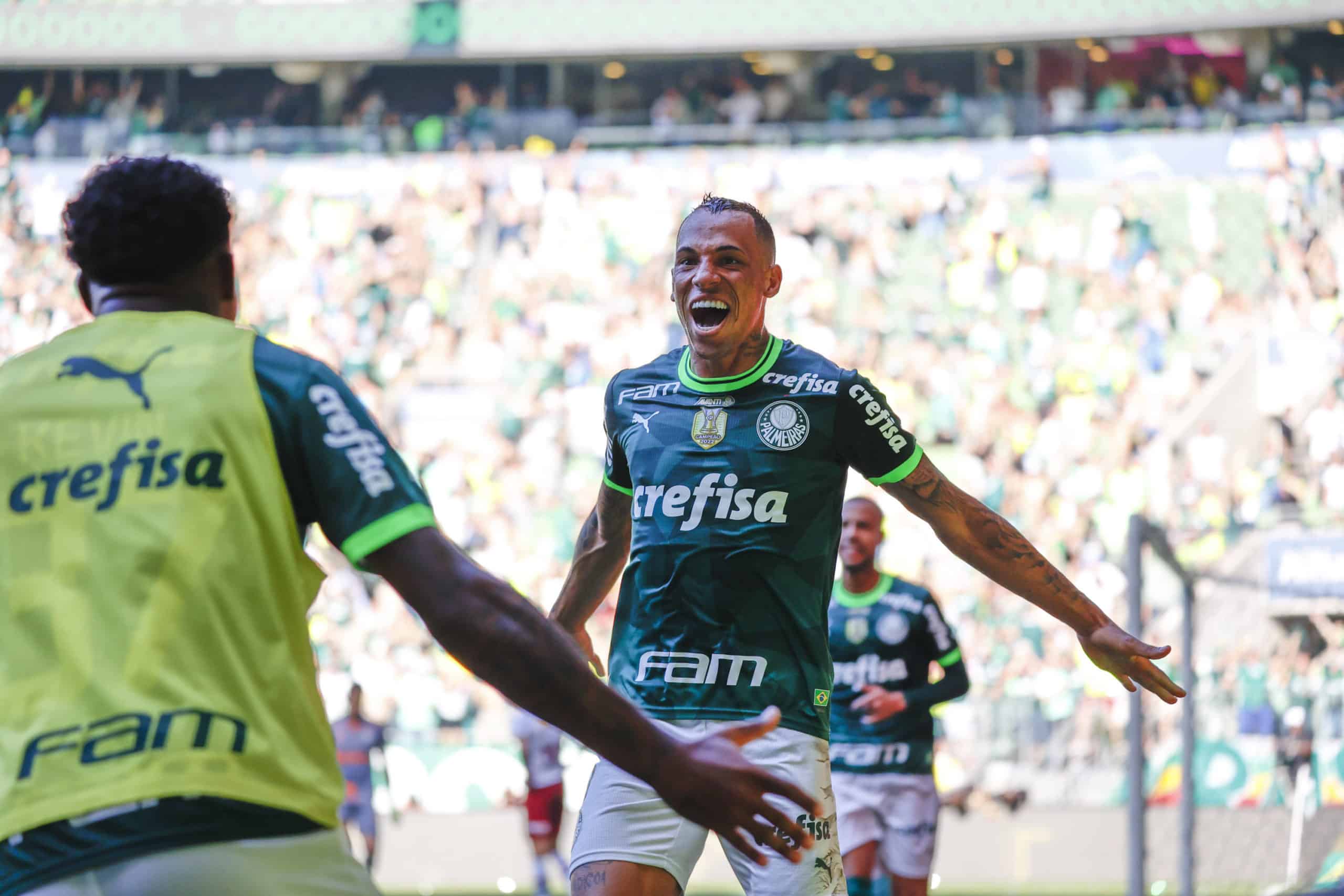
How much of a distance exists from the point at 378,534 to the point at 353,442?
0.14 meters

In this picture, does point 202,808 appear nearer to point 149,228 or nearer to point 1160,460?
point 149,228

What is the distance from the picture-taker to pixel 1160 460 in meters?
19.0

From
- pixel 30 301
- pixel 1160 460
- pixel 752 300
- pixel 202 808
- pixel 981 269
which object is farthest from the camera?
pixel 30 301

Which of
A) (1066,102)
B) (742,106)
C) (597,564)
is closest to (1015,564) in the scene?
(597,564)

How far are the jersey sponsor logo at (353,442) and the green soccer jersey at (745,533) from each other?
2.25 m

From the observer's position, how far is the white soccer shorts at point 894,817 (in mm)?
8141

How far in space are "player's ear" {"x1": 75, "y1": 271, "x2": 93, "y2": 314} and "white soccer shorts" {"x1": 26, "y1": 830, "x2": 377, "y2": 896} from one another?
0.85 meters

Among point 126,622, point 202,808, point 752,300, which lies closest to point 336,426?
point 126,622

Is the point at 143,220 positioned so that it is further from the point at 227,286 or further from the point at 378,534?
the point at 378,534

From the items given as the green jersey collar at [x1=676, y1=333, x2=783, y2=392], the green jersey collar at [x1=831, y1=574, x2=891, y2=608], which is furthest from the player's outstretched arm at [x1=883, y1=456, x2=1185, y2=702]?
the green jersey collar at [x1=831, y1=574, x2=891, y2=608]

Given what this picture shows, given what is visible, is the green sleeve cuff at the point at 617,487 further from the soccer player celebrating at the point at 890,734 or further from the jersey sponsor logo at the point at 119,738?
the soccer player celebrating at the point at 890,734

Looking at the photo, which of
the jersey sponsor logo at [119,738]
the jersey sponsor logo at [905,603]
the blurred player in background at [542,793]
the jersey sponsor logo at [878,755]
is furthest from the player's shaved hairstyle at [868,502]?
the jersey sponsor logo at [119,738]

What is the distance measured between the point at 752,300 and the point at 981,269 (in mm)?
17226

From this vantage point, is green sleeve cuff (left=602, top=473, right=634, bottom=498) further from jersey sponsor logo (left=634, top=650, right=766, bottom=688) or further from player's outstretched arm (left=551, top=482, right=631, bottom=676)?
jersey sponsor logo (left=634, top=650, right=766, bottom=688)
